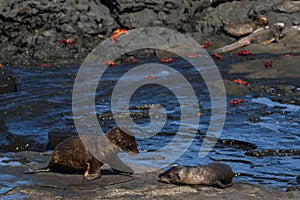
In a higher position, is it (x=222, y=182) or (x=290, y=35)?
(x=290, y=35)

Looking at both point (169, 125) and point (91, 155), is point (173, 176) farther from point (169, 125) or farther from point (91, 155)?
point (169, 125)

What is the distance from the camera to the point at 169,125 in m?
11.1

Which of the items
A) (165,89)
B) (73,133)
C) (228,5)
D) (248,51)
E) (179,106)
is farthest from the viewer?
(228,5)

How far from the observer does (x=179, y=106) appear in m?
12.3

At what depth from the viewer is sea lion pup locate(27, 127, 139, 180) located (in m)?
7.20

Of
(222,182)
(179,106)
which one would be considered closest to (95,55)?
(179,106)

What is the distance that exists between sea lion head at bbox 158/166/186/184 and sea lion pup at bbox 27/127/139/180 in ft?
1.36

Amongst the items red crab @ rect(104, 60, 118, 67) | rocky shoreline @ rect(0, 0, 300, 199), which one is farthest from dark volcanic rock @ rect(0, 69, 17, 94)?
red crab @ rect(104, 60, 118, 67)

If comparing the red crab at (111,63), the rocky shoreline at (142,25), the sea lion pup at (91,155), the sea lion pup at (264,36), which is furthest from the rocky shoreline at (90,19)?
the sea lion pup at (91,155)

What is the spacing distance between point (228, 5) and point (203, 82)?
583 cm

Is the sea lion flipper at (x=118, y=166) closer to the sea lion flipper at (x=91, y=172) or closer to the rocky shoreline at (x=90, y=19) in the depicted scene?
the sea lion flipper at (x=91, y=172)

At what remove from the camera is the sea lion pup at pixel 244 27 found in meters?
17.9

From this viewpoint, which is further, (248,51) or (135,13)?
(135,13)

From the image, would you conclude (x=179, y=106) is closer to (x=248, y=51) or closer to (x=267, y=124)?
(x=267, y=124)
